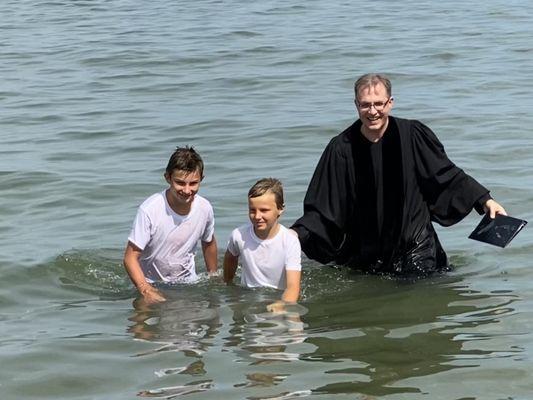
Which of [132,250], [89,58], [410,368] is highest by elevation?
[89,58]

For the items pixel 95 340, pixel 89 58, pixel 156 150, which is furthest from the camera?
pixel 89 58

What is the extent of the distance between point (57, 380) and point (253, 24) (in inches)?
656

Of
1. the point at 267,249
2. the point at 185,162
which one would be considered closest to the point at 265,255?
the point at 267,249

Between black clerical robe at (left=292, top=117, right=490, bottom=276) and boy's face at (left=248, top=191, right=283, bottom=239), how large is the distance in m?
0.50

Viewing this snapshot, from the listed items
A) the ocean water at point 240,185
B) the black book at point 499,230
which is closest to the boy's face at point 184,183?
the ocean water at point 240,185

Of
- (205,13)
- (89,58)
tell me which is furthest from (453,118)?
(205,13)

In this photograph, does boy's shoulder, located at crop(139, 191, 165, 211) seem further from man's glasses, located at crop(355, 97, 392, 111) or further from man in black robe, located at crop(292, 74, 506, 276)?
man's glasses, located at crop(355, 97, 392, 111)

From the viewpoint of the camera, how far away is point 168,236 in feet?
26.2

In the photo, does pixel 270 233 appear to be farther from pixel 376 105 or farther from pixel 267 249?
pixel 376 105

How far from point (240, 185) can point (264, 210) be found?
3680mm

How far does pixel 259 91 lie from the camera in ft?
51.8

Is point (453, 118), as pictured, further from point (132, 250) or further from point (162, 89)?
point (132, 250)

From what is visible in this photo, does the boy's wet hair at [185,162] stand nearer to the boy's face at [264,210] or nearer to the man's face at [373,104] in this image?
the boy's face at [264,210]

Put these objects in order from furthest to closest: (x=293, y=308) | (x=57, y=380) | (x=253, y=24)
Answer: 1. (x=253, y=24)
2. (x=293, y=308)
3. (x=57, y=380)
